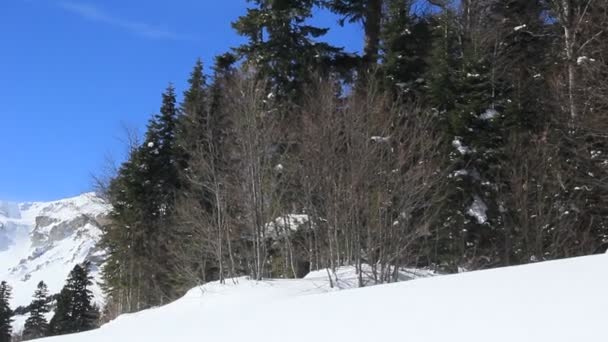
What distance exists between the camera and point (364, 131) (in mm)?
11555

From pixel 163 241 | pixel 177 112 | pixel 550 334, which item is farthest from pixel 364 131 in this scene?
pixel 177 112

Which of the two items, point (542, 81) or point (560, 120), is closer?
point (560, 120)

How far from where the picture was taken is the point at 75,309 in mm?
33469

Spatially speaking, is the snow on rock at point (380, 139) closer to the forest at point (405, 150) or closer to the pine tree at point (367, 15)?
the forest at point (405, 150)

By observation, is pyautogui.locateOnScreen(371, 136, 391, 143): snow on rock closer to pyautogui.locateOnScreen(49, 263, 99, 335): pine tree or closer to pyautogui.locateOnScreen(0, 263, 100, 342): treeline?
pyautogui.locateOnScreen(0, 263, 100, 342): treeline

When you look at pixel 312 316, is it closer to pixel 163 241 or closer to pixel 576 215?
pixel 576 215

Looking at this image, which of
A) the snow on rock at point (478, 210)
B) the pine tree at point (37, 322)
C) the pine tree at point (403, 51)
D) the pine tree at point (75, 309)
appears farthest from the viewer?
the pine tree at point (37, 322)

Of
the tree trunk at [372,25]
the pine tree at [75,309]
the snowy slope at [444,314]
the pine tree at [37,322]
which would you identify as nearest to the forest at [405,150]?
the tree trunk at [372,25]

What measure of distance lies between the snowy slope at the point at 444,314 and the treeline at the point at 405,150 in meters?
5.02

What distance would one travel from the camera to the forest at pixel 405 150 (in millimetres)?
11383

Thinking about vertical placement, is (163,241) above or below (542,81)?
below

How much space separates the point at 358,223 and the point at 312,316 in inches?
226

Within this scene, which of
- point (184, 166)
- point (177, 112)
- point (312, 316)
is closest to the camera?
point (312, 316)

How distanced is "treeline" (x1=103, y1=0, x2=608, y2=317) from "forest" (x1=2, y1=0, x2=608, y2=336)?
0.05 meters
